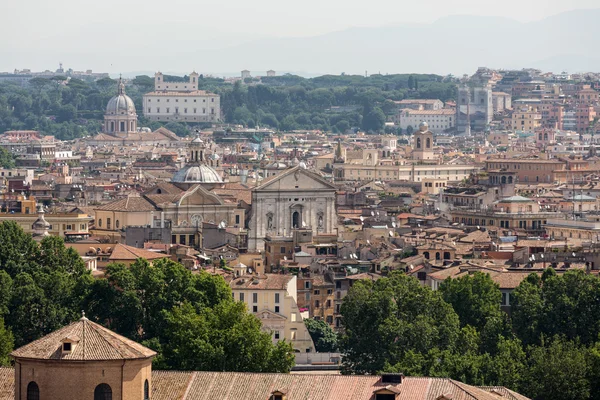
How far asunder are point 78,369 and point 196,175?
67.7 m

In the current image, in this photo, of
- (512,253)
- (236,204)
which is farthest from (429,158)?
(512,253)

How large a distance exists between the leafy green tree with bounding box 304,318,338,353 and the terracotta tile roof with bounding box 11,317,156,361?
25.6 m

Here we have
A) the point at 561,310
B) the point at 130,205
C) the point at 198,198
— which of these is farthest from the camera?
the point at 198,198

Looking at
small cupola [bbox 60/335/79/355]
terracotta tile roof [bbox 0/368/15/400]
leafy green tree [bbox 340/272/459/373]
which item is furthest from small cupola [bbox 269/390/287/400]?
leafy green tree [bbox 340/272/459/373]

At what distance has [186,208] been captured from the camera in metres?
97.3

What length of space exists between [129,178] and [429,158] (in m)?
28.8

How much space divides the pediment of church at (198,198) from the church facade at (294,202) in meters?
1.91

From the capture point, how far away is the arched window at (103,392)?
133 ft

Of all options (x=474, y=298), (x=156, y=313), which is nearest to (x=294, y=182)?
(x=474, y=298)

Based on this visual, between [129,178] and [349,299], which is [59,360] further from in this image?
[129,178]

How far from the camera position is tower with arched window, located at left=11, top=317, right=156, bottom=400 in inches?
1588

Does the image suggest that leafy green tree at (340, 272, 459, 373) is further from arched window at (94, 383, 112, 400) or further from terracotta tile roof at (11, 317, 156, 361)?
arched window at (94, 383, 112, 400)

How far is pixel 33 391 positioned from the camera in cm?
4066

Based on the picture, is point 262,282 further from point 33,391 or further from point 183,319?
point 33,391
